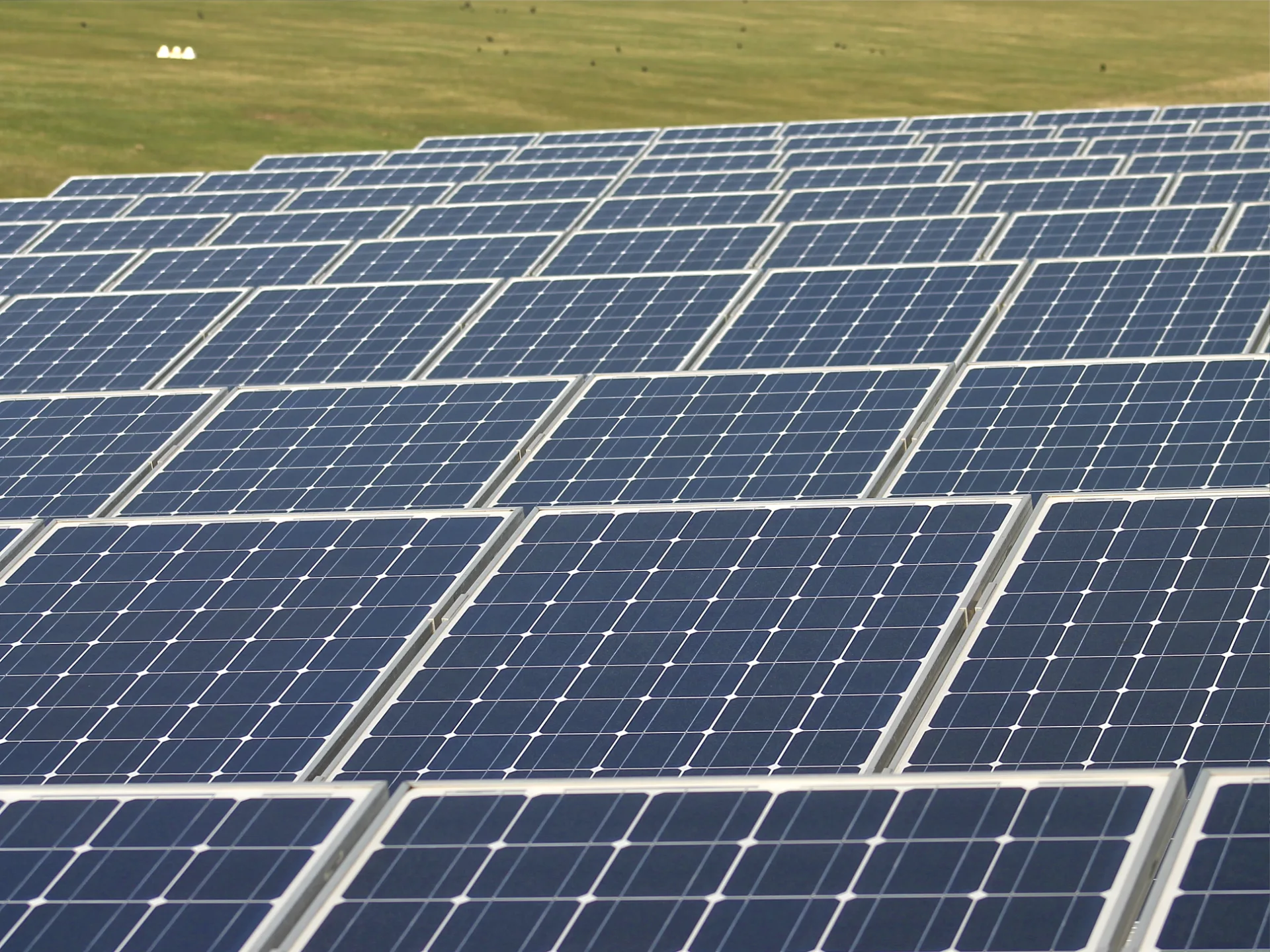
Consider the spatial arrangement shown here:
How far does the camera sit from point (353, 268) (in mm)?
39938

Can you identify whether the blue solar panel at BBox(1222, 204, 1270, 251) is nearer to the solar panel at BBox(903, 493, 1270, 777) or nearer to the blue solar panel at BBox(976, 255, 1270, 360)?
the blue solar panel at BBox(976, 255, 1270, 360)

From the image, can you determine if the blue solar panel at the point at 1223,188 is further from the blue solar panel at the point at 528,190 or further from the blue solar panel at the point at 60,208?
the blue solar panel at the point at 60,208

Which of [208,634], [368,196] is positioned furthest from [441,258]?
[208,634]

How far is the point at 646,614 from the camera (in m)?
16.5

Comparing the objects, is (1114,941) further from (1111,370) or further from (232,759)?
(1111,370)

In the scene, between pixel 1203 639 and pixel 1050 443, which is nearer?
pixel 1203 639

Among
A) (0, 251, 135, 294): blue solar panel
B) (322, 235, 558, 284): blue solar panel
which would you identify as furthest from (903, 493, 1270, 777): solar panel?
(0, 251, 135, 294): blue solar panel

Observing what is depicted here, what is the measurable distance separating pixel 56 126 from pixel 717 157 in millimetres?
37765

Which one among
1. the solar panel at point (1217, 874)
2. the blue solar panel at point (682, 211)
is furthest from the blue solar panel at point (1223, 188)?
the solar panel at point (1217, 874)

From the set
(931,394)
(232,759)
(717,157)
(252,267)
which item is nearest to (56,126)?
(717,157)

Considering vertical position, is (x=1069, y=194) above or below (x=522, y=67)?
above

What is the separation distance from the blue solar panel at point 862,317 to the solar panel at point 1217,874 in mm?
17636

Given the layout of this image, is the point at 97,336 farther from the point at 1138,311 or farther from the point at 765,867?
the point at 765,867

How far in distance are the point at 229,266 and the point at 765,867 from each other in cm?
3248
